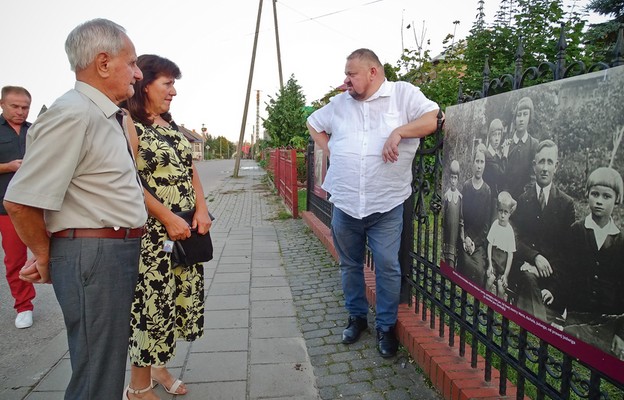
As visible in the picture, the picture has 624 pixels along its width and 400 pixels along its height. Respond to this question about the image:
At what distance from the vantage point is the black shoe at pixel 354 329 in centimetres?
312

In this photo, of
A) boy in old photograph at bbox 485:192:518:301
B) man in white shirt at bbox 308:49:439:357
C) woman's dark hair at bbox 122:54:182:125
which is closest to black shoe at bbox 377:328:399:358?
man in white shirt at bbox 308:49:439:357

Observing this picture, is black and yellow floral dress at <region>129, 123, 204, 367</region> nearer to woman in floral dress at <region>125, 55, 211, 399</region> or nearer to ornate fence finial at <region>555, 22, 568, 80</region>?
woman in floral dress at <region>125, 55, 211, 399</region>

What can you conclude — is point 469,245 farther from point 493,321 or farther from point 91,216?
point 91,216

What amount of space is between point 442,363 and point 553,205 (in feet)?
4.10

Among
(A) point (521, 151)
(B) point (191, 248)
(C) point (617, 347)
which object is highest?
(A) point (521, 151)

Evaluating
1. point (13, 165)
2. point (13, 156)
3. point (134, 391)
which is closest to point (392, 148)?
point (134, 391)

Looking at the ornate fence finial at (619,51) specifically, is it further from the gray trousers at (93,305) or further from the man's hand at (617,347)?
the gray trousers at (93,305)

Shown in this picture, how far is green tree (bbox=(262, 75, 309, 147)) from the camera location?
63.2 ft

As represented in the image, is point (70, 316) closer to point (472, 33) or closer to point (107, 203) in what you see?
point (107, 203)

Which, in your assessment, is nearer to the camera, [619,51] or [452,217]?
[619,51]

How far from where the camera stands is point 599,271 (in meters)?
1.49

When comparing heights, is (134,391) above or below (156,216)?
below

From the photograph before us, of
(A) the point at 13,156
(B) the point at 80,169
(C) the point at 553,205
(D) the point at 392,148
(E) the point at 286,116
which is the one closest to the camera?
(B) the point at 80,169

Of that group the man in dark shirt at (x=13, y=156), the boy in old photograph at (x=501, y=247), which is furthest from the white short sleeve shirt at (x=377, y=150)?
the man in dark shirt at (x=13, y=156)
